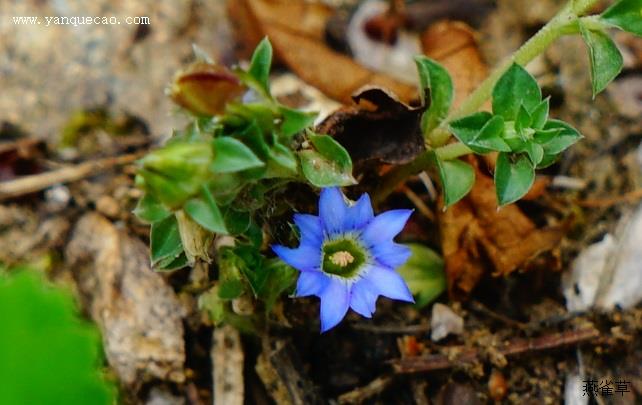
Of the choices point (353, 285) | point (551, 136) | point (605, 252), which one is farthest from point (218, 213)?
point (605, 252)

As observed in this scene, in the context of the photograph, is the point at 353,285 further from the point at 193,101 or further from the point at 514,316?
the point at 514,316

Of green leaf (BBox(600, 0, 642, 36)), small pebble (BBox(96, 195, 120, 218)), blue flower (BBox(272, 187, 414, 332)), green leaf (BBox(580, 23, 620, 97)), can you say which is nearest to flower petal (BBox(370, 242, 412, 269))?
blue flower (BBox(272, 187, 414, 332))

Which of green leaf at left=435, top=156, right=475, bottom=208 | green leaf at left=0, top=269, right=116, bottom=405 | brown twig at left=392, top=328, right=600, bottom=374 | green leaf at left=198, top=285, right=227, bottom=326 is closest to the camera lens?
green leaf at left=0, top=269, right=116, bottom=405

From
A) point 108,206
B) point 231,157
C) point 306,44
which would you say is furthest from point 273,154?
point 306,44

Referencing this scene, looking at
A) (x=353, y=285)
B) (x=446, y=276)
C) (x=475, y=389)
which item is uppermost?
(x=446, y=276)

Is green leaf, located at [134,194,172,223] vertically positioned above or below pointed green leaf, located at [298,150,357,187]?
below

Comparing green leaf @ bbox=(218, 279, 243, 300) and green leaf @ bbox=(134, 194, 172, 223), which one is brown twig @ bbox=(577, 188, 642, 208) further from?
green leaf @ bbox=(134, 194, 172, 223)
